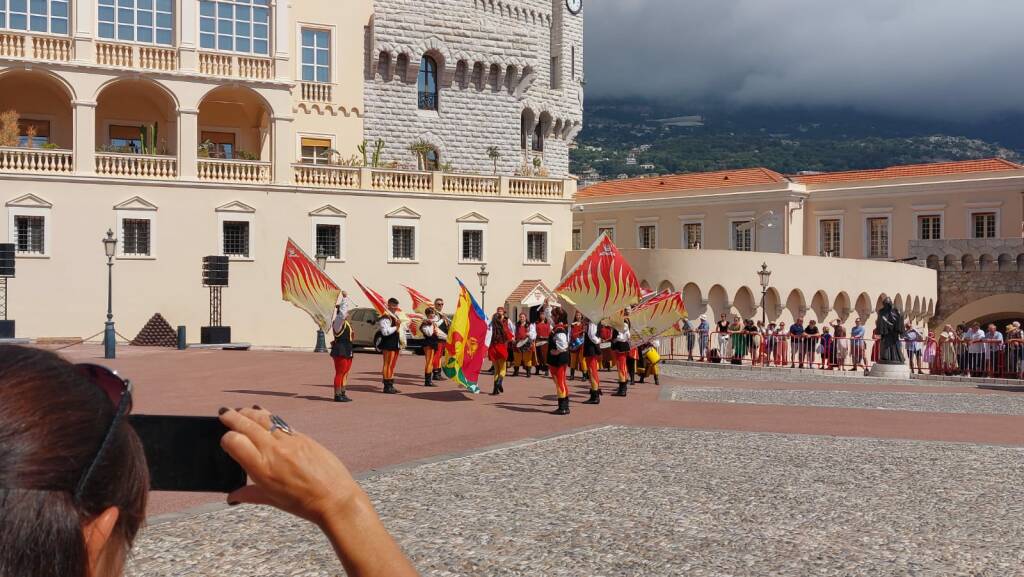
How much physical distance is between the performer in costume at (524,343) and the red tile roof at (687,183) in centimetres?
3015

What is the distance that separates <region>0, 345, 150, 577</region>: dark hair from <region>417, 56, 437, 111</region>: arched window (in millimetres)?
45805

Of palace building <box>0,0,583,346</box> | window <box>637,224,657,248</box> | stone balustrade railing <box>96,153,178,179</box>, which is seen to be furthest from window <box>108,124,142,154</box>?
window <box>637,224,657,248</box>

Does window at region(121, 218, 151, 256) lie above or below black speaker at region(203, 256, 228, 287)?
above

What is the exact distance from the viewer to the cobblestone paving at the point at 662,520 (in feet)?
26.6

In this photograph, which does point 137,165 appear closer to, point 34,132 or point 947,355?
point 34,132

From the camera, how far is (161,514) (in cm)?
955

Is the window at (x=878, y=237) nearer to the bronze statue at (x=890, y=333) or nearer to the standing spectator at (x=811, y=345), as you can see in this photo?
the standing spectator at (x=811, y=345)

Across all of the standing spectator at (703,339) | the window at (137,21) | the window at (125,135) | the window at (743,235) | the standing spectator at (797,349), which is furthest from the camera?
the window at (743,235)

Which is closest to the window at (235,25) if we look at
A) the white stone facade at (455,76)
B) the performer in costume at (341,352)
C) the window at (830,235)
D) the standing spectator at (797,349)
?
the white stone facade at (455,76)

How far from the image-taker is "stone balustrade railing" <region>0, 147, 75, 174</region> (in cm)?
3362

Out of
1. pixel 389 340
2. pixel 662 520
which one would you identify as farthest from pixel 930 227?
pixel 662 520

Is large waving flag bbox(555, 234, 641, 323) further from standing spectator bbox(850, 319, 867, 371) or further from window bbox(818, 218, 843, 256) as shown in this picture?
window bbox(818, 218, 843, 256)

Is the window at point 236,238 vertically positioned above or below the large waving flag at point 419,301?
above

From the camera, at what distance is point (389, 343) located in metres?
20.7
